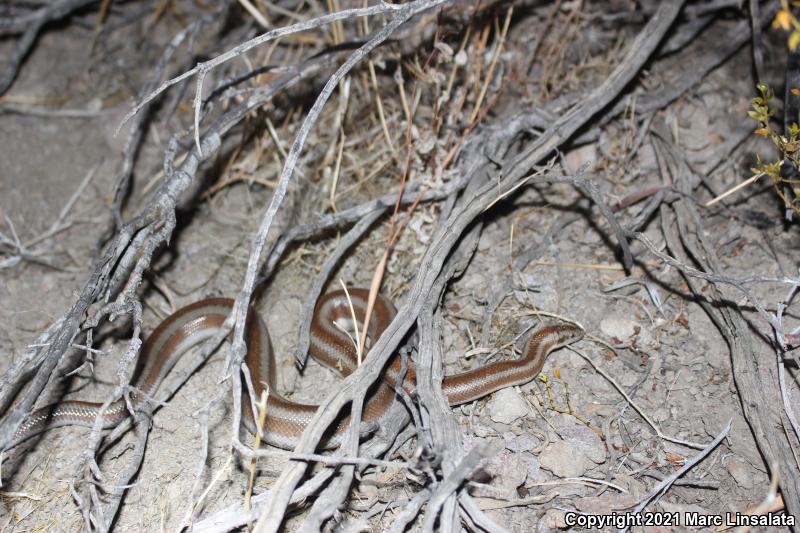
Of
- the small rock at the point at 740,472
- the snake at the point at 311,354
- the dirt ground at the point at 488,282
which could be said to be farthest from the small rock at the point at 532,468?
the small rock at the point at 740,472

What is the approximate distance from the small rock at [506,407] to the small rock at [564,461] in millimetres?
288

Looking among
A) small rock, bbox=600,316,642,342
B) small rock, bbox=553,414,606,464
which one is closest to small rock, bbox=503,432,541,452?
small rock, bbox=553,414,606,464

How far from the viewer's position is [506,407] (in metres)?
3.66

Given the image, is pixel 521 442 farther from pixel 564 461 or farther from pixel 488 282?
pixel 488 282

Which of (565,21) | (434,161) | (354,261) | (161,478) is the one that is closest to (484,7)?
(565,21)

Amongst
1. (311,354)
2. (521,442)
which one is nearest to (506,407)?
(521,442)

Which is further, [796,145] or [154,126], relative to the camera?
[154,126]

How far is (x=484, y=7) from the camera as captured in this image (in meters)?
4.64

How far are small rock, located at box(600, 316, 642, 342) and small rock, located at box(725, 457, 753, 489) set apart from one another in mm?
928

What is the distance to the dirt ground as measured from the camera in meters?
3.40

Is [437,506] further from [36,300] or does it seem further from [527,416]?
[36,300]

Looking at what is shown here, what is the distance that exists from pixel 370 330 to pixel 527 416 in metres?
1.22

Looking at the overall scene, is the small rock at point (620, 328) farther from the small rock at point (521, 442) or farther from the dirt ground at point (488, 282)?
the small rock at point (521, 442)

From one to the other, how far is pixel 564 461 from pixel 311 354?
5.99 feet
